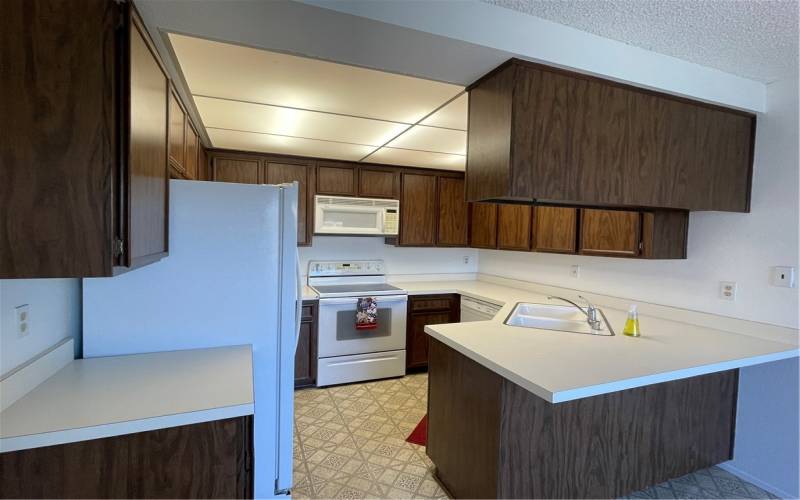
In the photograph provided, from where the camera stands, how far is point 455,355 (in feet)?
6.18

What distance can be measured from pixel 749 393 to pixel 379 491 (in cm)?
215

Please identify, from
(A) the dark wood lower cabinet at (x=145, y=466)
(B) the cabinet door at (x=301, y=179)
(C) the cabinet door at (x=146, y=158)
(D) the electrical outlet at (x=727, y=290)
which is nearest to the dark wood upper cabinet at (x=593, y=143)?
(D) the electrical outlet at (x=727, y=290)

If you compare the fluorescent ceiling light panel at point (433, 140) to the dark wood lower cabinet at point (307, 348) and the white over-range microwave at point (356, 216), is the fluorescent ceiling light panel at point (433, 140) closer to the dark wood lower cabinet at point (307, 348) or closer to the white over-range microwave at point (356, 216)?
the white over-range microwave at point (356, 216)

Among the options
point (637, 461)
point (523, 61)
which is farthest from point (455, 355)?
point (523, 61)

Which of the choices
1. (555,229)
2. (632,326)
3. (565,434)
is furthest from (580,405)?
(555,229)

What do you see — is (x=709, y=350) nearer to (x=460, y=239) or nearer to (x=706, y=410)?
(x=706, y=410)

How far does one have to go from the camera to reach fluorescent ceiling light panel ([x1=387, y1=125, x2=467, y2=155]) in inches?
98.3

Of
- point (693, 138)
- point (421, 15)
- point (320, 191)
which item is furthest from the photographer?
point (320, 191)

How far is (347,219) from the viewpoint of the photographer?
3.49 metres

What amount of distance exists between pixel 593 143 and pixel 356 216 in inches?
90.3

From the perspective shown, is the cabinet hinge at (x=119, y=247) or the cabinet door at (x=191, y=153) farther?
the cabinet door at (x=191, y=153)

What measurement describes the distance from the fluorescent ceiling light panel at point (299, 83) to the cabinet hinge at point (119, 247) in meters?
0.84

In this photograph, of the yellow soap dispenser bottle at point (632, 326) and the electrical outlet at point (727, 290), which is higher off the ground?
the electrical outlet at point (727, 290)

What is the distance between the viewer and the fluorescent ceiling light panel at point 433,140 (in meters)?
2.50
